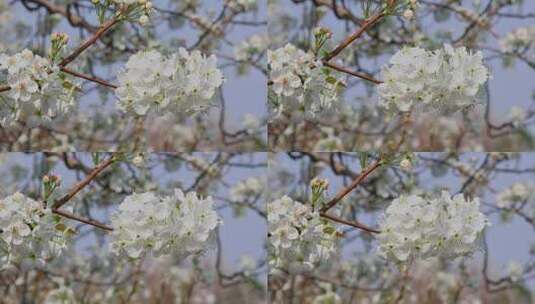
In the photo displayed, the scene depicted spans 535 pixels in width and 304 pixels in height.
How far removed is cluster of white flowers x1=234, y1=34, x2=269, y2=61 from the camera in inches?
123

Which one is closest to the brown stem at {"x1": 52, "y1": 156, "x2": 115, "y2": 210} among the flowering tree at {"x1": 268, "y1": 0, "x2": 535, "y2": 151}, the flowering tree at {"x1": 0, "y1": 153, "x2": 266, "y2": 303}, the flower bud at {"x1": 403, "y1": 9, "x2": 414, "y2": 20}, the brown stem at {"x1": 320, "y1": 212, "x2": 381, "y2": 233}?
the flowering tree at {"x1": 0, "y1": 153, "x2": 266, "y2": 303}

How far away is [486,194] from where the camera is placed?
123 inches

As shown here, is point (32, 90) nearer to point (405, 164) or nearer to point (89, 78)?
point (89, 78)

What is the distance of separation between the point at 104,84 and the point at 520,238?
1130mm

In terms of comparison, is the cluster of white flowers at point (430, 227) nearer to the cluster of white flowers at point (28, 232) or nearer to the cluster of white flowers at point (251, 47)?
the cluster of white flowers at point (251, 47)

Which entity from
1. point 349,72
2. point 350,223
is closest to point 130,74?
point 349,72

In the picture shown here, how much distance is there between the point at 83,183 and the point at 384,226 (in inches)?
30.4

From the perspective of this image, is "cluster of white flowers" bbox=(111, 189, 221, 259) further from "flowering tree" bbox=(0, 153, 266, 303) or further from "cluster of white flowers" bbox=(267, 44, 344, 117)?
"cluster of white flowers" bbox=(267, 44, 344, 117)

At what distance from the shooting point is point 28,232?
118 inches

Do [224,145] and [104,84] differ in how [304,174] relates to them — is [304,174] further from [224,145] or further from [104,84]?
[104,84]

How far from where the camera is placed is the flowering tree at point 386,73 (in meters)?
3.05

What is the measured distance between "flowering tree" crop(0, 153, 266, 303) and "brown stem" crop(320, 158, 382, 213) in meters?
0.17

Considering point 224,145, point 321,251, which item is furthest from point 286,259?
point 224,145

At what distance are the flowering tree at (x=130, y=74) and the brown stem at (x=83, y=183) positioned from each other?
0.14 feet
